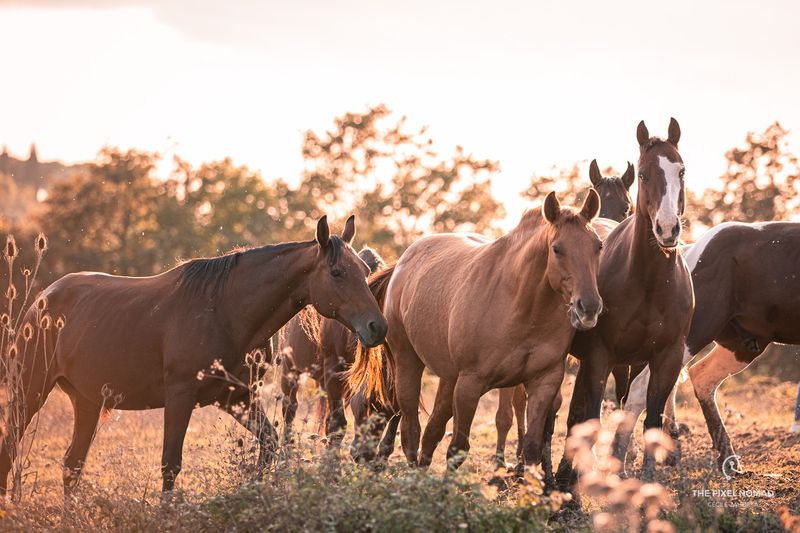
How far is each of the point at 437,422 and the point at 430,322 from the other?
2.71 ft

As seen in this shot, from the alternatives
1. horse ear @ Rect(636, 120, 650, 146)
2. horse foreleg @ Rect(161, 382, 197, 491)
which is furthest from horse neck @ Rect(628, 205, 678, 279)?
horse foreleg @ Rect(161, 382, 197, 491)

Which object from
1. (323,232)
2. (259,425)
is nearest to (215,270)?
(323,232)

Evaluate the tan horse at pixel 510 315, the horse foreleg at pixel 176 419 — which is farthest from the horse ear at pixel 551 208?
the horse foreleg at pixel 176 419

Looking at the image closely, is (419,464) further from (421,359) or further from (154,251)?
(154,251)

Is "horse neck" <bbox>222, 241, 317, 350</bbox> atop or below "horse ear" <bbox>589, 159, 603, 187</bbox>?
below

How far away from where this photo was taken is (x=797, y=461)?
9.56 m

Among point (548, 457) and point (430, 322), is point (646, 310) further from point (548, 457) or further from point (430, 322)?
point (430, 322)

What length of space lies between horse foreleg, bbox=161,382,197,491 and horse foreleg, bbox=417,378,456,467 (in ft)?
6.46

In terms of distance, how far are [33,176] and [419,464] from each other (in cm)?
11372

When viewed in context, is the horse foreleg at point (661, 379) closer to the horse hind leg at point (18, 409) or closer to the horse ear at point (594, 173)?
the horse ear at point (594, 173)

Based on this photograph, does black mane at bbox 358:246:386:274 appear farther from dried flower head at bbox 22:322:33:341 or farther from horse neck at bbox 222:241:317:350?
dried flower head at bbox 22:322:33:341

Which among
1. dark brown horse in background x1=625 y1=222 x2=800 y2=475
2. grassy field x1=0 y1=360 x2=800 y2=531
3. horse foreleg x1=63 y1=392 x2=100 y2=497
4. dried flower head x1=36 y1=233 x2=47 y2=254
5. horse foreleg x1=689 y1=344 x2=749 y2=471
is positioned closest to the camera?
grassy field x1=0 y1=360 x2=800 y2=531

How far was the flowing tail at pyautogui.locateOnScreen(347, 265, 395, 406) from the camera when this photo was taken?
873cm

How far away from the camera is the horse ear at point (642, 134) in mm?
7859
